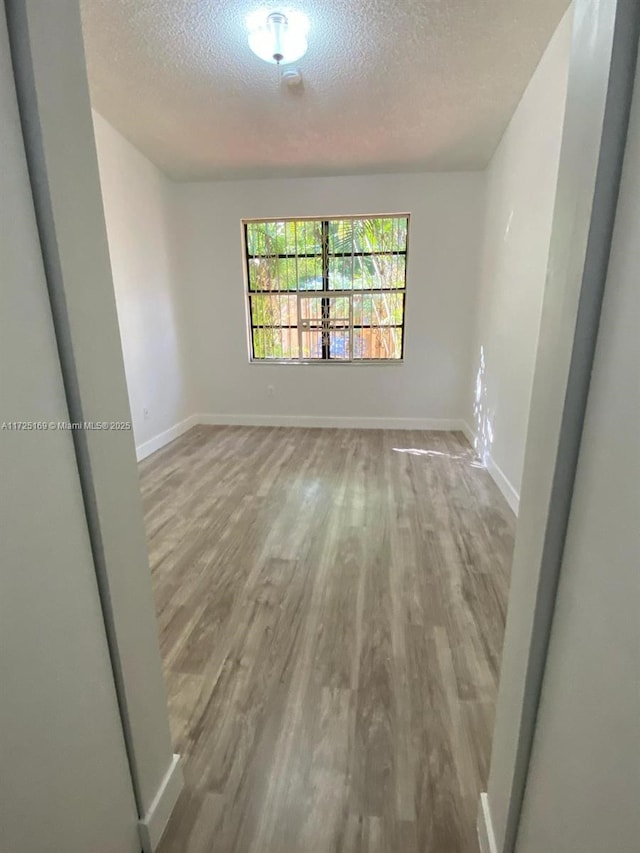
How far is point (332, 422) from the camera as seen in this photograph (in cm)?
483

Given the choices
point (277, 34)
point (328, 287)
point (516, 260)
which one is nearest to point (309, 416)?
point (328, 287)

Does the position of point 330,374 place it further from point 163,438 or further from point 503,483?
point 503,483

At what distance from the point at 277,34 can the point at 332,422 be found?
3385 mm

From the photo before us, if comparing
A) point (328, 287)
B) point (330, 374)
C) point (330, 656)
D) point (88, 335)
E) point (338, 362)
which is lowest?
point (330, 656)

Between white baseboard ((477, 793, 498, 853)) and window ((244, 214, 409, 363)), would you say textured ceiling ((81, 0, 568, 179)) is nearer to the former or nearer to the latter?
window ((244, 214, 409, 363))

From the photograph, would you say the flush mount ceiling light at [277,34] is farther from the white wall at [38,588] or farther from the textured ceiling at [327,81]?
the white wall at [38,588]

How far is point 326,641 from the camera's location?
1680mm

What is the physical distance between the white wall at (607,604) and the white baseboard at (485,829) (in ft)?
1.14

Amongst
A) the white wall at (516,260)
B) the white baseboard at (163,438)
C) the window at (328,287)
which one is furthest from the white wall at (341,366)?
the white wall at (516,260)

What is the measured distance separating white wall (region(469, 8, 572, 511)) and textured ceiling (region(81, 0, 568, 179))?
21 cm

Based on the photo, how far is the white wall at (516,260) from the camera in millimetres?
2326

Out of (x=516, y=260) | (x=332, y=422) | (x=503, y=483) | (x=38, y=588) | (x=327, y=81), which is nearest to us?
(x=38, y=588)

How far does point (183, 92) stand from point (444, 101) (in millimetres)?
1862

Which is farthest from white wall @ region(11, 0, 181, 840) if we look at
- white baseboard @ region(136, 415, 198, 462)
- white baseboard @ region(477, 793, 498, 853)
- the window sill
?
the window sill
